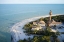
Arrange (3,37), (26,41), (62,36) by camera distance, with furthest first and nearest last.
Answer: (3,37)
(62,36)
(26,41)

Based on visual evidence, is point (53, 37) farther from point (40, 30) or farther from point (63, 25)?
point (63, 25)

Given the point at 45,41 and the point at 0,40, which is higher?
the point at 45,41

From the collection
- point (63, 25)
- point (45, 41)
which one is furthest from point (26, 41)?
point (63, 25)

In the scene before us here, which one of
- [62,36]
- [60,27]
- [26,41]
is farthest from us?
[60,27]

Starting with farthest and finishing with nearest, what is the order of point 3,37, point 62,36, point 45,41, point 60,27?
point 60,27, point 3,37, point 62,36, point 45,41

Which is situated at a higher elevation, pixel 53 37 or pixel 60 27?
pixel 53 37

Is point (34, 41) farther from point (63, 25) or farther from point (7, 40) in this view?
point (63, 25)

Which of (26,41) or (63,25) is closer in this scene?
(26,41)

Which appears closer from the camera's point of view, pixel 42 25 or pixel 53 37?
pixel 53 37

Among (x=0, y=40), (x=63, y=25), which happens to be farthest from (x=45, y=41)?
(x=63, y=25)
